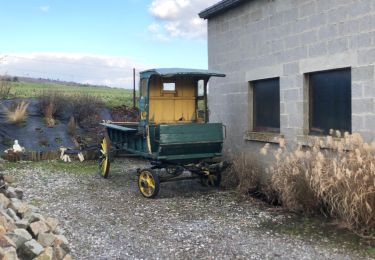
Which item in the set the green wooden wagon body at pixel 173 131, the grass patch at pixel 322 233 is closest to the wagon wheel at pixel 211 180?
the green wooden wagon body at pixel 173 131

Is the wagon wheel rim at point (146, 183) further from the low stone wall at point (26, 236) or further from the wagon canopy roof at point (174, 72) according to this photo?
the low stone wall at point (26, 236)

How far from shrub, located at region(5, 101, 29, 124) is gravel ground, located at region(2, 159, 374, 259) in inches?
210

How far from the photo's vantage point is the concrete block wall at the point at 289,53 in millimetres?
7320

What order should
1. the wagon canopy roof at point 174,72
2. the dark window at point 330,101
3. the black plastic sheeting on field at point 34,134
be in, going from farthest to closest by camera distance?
the black plastic sheeting on field at point 34,134 < the wagon canopy roof at point 174,72 < the dark window at point 330,101

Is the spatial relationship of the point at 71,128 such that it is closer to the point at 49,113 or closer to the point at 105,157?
the point at 49,113

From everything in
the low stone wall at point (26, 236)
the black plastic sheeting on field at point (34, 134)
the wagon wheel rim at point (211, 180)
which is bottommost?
the wagon wheel rim at point (211, 180)

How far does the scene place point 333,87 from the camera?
8117 millimetres

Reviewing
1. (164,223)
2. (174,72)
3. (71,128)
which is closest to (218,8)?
(174,72)

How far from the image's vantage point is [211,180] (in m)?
10.1

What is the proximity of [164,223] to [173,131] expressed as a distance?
2113mm

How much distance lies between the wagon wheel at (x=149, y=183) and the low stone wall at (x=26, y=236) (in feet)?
11.1

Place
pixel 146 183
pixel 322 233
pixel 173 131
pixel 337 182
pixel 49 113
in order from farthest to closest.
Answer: pixel 49 113 → pixel 146 183 → pixel 173 131 → pixel 322 233 → pixel 337 182

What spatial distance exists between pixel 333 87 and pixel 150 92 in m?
4.02

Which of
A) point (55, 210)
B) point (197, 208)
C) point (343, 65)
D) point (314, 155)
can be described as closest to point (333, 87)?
point (343, 65)
